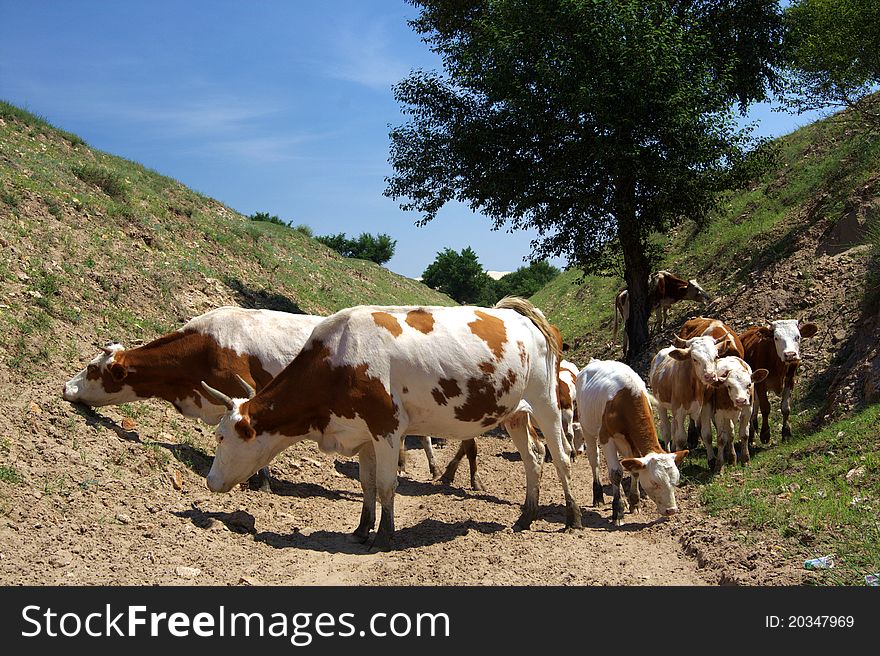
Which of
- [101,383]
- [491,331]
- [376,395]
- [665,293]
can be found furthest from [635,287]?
[101,383]

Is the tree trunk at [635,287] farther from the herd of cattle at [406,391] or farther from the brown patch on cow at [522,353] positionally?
the brown patch on cow at [522,353]

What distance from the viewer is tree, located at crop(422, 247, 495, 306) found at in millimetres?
74625

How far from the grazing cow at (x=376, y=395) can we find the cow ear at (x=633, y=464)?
1620mm

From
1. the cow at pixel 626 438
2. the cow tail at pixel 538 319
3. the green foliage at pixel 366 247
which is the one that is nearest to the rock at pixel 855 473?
the cow at pixel 626 438

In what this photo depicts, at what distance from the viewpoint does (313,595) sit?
272 inches

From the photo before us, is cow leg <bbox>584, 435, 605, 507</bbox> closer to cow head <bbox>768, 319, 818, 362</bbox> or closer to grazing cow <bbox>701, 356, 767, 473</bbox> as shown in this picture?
grazing cow <bbox>701, 356, 767, 473</bbox>

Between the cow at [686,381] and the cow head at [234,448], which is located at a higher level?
the cow at [686,381]

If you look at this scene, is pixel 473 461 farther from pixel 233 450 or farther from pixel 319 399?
pixel 233 450

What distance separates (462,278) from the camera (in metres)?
74.8

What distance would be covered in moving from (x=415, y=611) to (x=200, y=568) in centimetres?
261

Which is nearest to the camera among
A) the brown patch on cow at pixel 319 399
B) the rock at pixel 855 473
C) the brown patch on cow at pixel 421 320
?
the brown patch on cow at pixel 319 399

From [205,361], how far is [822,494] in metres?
8.40

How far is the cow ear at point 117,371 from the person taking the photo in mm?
11039

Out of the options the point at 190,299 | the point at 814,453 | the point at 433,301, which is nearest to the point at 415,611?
the point at 814,453
